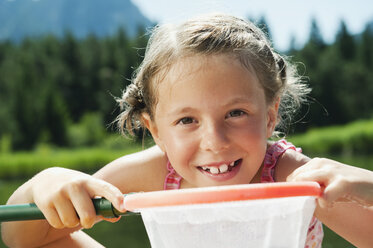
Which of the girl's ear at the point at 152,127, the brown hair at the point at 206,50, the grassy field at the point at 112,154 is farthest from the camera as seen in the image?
the grassy field at the point at 112,154

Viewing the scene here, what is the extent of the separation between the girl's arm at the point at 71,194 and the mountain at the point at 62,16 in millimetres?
77386

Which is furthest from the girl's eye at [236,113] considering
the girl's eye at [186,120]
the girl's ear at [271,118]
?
the girl's ear at [271,118]

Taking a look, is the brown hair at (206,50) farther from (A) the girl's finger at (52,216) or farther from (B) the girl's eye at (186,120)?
(A) the girl's finger at (52,216)

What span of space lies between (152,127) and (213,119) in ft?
1.22

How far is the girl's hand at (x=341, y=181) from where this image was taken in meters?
0.93

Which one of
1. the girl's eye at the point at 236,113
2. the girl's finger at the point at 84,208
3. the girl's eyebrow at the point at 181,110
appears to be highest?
the girl's eyebrow at the point at 181,110

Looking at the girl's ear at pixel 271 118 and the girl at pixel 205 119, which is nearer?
the girl at pixel 205 119

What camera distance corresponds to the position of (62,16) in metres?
87.2

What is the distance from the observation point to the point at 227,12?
5.79 feet

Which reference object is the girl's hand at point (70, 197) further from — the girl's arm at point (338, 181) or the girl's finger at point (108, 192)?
the girl's arm at point (338, 181)

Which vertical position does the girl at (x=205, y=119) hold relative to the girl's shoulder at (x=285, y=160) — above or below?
above

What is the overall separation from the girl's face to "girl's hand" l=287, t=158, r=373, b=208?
16.0 inches

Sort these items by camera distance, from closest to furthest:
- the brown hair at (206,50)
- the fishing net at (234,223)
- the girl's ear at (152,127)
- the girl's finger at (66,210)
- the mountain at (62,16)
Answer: the fishing net at (234,223) < the girl's finger at (66,210) < the brown hair at (206,50) < the girl's ear at (152,127) < the mountain at (62,16)

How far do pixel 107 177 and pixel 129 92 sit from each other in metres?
0.31
